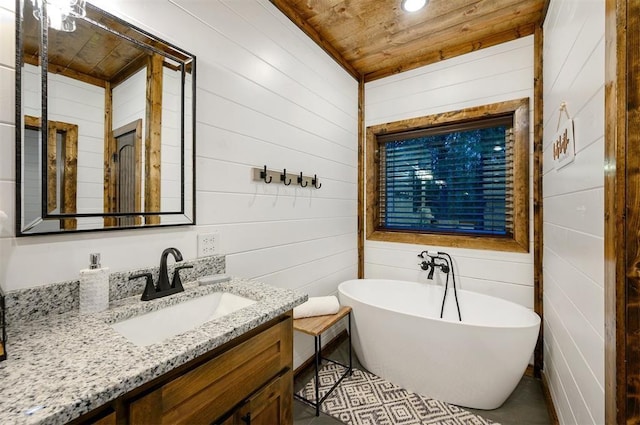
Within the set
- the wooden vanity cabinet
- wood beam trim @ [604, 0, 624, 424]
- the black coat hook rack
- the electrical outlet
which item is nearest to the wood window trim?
the black coat hook rack

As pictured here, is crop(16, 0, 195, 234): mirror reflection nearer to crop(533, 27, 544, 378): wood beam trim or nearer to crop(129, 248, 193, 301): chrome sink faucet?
crop(129, 248, 193, 301): chrome sink faucet

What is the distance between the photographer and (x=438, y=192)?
2770 mm

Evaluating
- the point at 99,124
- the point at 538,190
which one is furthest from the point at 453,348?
the point at 99,124

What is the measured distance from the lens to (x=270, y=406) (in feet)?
3.49

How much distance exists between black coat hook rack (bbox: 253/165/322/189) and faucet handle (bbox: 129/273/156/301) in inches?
32.4

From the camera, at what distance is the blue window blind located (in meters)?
2.46

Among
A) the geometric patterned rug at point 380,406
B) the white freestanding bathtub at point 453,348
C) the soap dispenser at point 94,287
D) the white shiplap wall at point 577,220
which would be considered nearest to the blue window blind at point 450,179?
the white shiplap wall at point 577,220

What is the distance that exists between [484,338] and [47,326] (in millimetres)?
2041

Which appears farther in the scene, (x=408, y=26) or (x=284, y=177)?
(x=408, y=26)

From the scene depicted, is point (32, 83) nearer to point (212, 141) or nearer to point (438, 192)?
point (212, 141)

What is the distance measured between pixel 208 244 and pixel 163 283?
335 mm

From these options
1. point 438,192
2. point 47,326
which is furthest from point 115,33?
point 438,192

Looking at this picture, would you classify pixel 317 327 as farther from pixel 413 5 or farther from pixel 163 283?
pixel 413 5

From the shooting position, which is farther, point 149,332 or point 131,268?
point 131,268
